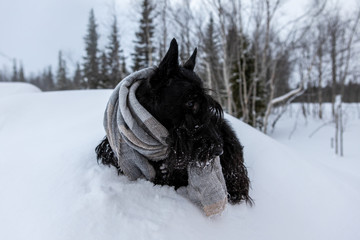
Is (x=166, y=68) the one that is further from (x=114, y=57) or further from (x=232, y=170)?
(x=114, y=57)

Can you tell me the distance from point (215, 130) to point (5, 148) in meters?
2.02

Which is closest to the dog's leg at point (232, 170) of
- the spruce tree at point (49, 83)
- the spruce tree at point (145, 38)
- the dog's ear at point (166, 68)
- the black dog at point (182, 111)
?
the black dog at point (182, 111)

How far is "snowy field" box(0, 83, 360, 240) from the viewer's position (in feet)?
4.25

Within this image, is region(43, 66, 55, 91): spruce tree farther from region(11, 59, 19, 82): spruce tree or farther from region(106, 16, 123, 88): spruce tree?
region(106, 16, 123, 88): spruce tree

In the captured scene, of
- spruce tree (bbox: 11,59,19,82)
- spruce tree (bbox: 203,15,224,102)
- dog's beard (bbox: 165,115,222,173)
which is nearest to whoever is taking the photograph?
dog's beard (bbox: 165,115,222,173)

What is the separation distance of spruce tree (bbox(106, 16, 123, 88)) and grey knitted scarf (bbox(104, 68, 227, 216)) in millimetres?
16230

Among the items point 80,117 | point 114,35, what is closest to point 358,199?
point 80,117

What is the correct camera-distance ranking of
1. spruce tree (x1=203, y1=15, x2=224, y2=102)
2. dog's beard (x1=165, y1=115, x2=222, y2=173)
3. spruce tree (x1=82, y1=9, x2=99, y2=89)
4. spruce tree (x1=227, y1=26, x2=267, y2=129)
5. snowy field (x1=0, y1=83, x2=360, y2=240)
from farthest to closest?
spruce tree (x1=82, y1=9, x2=99, y2=89), spruce tree (x1=203, y1=15, x2=224, y2=102), spruce tree (x1=227, y1=26, x2=267, y2=129), dog's beard (x1=165, y1=115, x2=222, y2=173), snowy field (x1=0, y1=83, x2=360, y2=240)

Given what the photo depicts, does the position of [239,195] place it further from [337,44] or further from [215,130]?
[337,44]

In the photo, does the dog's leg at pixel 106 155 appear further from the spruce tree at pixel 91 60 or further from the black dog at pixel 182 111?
the spruce tree at pixel 91 60

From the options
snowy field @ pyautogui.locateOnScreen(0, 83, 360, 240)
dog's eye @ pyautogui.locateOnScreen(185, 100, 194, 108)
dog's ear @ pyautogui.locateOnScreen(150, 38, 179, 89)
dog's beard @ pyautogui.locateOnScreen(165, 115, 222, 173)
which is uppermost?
dog's ear @ pyautogui.locateOnScreen(150, 38, 179, 89)

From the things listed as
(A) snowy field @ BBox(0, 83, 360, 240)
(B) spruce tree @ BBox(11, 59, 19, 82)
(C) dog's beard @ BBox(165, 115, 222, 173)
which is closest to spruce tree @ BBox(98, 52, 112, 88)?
(A) snowy field @ BBox(0, 83, 360, 240)

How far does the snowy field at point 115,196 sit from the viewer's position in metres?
1.29

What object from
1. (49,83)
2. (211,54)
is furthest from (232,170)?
(49,83)
